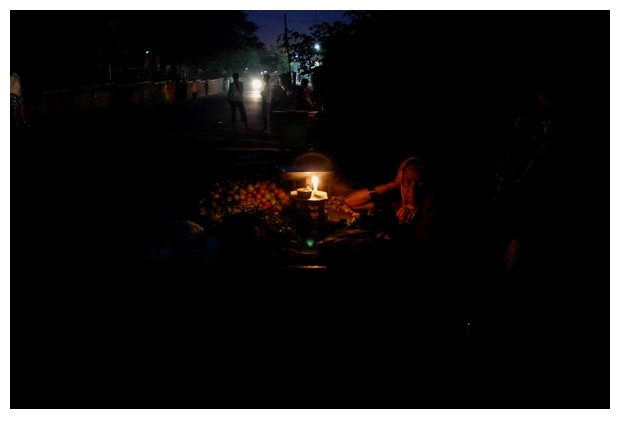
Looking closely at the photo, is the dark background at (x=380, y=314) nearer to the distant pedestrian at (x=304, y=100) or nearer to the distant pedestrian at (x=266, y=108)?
the distant pedestrian at (x=304, y=100)

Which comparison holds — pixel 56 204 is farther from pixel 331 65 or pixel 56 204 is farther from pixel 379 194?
pixel 331 65

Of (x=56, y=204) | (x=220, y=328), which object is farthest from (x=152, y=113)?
(x=220, y=328)

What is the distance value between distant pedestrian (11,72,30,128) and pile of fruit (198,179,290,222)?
37.7 ft

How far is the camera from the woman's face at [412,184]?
565cm

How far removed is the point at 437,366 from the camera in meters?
4.10

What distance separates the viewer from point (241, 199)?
6352 mm

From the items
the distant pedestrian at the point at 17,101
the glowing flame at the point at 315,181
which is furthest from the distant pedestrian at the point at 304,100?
the glowing flame at the point at 315,181

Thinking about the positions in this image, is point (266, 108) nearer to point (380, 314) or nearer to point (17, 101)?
point (17, 101)

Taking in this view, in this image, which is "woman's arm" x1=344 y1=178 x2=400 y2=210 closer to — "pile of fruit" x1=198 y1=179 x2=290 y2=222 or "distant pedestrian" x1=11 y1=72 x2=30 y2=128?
"pile of fruit" x1=198 y1=179 x2=290 y2=222

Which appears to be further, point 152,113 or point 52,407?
point 152,113

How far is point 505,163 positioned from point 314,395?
2.50m

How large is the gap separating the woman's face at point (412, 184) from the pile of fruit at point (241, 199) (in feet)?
5.48

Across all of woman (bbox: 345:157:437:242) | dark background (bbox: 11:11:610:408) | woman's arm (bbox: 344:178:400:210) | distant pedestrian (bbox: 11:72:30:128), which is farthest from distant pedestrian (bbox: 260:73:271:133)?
dark background (bbox: 11:11:610:408)

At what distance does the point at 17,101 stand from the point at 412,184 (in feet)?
46.5
